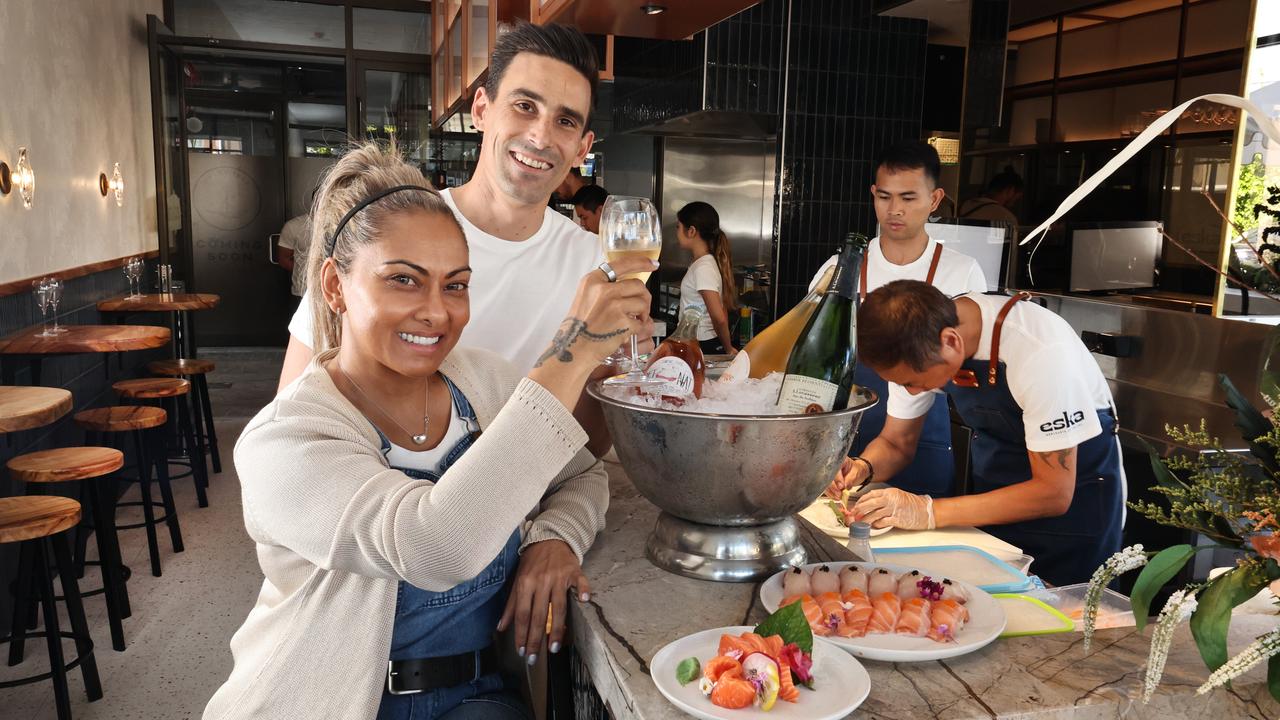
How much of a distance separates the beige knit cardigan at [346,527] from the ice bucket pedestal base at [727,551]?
0.88 ft

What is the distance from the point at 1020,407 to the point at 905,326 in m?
0.37

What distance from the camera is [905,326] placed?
2.14 meters

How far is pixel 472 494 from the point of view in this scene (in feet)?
3.72

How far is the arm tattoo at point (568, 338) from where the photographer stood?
4.01 ft

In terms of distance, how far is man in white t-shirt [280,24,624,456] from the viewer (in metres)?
1.86

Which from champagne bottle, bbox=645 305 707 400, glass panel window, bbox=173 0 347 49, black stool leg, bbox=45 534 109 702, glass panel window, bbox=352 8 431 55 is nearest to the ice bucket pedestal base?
champagne bottle, bbox=645 305 707 400

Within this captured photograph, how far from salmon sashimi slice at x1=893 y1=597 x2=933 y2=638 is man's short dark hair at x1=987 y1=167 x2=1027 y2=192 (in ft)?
11.7

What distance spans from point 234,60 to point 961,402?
7919 mm

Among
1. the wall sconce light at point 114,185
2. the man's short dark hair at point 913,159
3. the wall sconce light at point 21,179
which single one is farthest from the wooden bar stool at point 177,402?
the man's short dark hair at point 913,159

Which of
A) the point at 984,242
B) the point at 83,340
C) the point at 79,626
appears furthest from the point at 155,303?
the point at 984,242

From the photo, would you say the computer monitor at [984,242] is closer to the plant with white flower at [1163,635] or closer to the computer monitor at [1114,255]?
the computer monitor at [1114,255]

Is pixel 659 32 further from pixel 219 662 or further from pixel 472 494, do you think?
pixel 219 662

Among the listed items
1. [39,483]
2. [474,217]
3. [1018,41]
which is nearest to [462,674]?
[474,217]

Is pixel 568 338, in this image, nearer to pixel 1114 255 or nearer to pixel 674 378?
pixel 674 378
